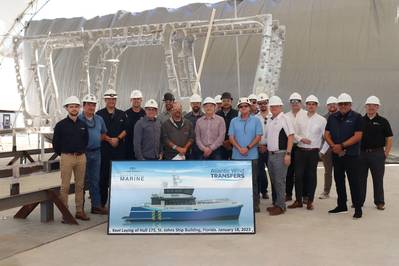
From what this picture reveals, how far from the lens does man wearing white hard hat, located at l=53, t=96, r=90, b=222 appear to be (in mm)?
5902

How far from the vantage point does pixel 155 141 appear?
6.48 m

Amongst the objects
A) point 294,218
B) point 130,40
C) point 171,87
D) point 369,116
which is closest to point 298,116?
point 369,116

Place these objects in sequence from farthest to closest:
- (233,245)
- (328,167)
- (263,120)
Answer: (328,167) → (263,120) → (233,245)

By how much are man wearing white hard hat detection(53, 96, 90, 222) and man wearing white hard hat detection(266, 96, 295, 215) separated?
9.11ft

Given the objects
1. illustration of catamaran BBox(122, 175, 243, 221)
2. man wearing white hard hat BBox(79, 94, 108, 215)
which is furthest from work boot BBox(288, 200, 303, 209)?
man wearing white hard hat BBox(79, 94, 108, 215)

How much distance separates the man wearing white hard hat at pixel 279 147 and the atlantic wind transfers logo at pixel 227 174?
1084 mm

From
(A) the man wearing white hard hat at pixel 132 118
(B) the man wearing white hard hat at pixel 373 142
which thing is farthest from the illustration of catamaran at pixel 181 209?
(B) the man wearing white hard hat at pixel 373 142

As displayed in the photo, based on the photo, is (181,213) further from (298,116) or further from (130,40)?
(130,40)

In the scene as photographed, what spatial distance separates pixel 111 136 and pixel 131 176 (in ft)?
4.42

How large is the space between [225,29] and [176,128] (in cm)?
721

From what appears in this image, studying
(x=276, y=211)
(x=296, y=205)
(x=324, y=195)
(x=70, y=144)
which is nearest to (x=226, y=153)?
(x=276, y=211)

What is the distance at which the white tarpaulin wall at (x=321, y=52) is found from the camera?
1820 centimetres

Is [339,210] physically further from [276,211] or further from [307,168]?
[276,211]

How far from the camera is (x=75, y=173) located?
6082 millimetres
